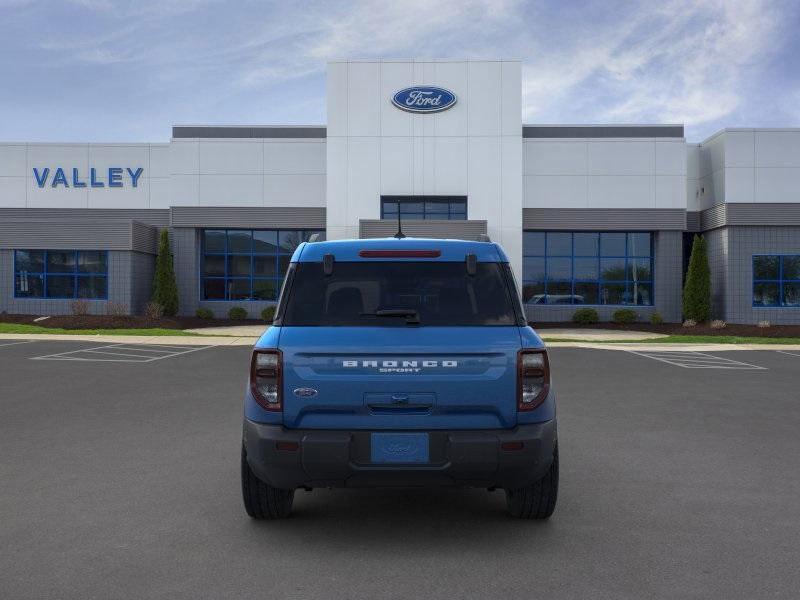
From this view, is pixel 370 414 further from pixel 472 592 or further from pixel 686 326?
pixel 686 326

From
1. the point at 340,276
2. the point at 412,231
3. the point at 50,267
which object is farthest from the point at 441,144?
the point at 340,276

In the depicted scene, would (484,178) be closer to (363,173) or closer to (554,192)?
(554,192)

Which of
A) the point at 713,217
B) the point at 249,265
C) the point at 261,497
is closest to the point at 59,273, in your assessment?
the point at 249,265

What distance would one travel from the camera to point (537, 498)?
4.78 meters

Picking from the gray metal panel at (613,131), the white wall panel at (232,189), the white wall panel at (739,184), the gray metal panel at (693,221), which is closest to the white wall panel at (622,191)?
the gray metal panel at (613,131)

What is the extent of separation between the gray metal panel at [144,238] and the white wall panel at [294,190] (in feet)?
17.6

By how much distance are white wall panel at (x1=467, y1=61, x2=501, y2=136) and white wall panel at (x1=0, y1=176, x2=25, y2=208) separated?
69.1 feet

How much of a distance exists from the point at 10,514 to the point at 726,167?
29643 mm

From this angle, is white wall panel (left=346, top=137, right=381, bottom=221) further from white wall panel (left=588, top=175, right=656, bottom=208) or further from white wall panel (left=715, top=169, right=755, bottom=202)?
white wall panel (left=715, top=169, right=755, bottom=202)

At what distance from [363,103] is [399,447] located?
2599 centimetres

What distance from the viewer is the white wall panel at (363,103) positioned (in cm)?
2859

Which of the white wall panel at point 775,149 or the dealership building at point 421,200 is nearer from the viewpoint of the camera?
the dealership building at point 421,200

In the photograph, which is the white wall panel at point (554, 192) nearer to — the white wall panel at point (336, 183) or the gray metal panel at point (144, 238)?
the white wall panel at point (336, 183)

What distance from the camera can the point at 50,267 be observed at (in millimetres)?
30516
